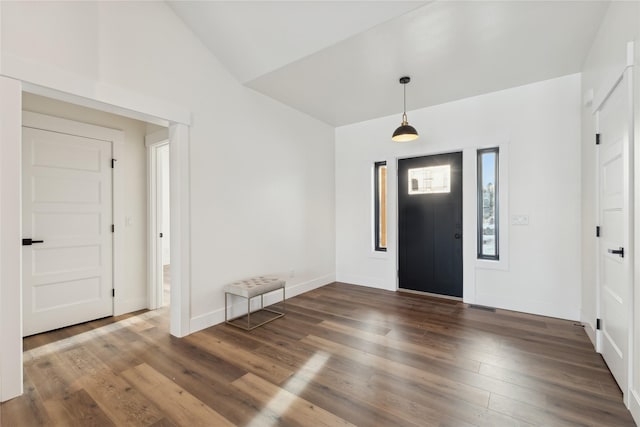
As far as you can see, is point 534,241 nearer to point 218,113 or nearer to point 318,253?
point 318,253

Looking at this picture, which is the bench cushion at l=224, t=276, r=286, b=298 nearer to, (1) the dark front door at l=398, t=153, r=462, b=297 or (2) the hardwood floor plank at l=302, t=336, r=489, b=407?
(2) the hardwood floor plank at l=302, t=336, r=489, b=407

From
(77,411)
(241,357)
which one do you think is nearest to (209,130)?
(241,357)

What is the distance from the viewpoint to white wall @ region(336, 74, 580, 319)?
348 cm

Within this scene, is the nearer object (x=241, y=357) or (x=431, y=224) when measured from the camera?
(x=241, y=357)

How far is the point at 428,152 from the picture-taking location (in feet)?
14.8

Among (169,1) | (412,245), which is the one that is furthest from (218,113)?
(412,245)

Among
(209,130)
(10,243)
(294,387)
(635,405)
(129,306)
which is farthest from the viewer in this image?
(129,306)

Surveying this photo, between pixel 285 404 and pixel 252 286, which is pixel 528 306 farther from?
pixel 252 286

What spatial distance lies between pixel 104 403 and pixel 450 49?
4.26 metres

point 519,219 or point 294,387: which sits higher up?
point 519,219

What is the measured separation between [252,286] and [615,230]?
11.2ft

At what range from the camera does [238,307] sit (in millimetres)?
3697

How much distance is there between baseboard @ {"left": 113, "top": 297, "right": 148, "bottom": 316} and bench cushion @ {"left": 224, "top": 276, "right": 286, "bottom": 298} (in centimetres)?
143

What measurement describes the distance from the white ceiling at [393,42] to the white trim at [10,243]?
186cm
